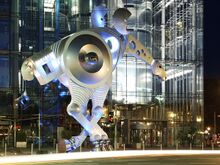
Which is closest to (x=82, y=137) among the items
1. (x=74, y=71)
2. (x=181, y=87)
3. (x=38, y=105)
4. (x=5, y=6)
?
(x=74, y=71)

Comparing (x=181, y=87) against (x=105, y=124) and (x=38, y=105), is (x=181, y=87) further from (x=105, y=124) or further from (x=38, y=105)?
(x=38, y=105)

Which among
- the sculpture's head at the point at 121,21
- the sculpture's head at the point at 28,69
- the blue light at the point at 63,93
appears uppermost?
the sculpture's head at the point at 121,21

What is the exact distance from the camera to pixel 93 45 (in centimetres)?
3844

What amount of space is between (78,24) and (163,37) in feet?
37.0

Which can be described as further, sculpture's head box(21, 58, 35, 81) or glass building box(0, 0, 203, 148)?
glass building box(0, 0, 203, 148)

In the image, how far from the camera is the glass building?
2485 inches

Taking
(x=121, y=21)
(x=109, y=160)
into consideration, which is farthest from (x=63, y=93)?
(x=109, y=160)

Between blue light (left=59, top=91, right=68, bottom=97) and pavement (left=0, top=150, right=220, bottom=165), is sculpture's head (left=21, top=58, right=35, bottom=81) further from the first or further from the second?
blue light (left=59, top=91, right=68, bottom=97)

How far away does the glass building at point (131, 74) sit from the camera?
63.1m

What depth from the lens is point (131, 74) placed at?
2692 inches

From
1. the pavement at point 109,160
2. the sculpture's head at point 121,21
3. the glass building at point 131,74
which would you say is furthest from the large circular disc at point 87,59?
the glass building at point 131,74

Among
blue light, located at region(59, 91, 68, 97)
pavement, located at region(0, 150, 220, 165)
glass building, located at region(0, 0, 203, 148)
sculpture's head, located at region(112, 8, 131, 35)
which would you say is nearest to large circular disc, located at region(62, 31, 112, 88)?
sculpture's head, located at region(112, 8, 131, 35)

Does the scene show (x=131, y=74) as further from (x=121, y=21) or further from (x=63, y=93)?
(x=121, y=21)

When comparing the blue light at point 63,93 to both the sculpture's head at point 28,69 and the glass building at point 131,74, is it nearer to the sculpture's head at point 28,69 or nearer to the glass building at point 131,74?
the glass building at point 131,74
